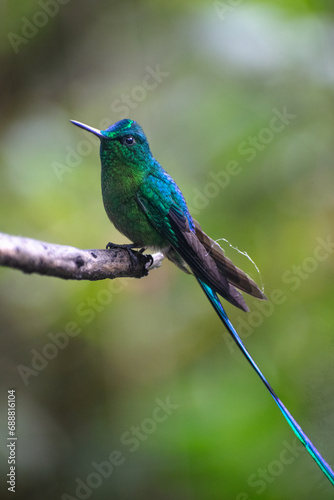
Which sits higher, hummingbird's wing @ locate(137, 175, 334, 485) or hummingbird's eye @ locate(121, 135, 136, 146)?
hummingbird's eye @ locate(121, 135, 136, 146)

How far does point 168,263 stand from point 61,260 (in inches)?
74.8

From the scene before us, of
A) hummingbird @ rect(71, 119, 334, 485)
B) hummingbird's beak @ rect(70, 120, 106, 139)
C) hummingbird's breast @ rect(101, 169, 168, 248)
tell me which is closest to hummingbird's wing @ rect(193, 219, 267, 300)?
hummingbird @ rect(71, 119, 334, 485)

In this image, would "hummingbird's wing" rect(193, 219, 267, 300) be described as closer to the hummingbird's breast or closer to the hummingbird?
the hummingbird

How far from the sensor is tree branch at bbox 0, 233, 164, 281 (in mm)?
1650

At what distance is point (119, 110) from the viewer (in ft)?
12.9

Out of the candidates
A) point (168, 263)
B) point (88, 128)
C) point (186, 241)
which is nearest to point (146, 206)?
point (186, 241)

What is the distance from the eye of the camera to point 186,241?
259 centimetres

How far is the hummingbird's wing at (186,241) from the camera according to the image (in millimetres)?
2467

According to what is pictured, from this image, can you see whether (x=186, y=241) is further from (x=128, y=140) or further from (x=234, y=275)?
(x=128, y=140)

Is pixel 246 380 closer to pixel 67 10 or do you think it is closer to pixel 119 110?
pixel 119 110

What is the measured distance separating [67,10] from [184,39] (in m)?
0.85

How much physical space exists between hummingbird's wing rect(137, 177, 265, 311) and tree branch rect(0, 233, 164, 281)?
247mm

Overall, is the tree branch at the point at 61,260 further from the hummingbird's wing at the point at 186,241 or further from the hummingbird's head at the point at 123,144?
the hummingbird's head at the point at 123,144

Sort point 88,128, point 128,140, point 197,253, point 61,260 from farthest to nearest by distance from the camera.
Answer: point 128,140, point 197,253, point 88,128, point 61,260
